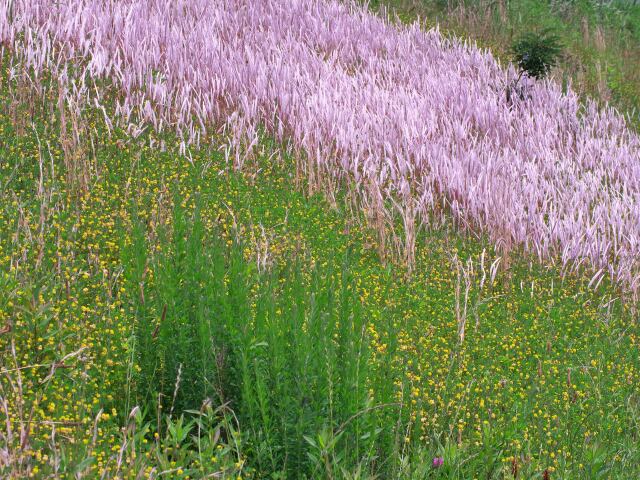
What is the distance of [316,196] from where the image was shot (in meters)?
5.05

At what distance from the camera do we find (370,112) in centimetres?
646

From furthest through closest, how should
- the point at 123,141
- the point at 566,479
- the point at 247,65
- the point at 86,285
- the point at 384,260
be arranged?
the point at 247,65 → the point at 123,141 → the point at 384,260 → the point at 86,285 → the point at 566,479

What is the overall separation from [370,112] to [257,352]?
3.89 metres

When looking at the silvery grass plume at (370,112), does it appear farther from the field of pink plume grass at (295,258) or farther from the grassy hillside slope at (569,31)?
the grassy hillside slope at (569,31)

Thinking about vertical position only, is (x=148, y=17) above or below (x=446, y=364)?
above

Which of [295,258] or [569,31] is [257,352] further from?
[569,31]

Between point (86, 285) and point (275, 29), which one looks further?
point (275, 29)

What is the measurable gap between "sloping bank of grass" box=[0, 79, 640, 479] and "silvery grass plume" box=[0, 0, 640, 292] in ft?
2.37

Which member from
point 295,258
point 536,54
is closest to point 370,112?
point 536,54

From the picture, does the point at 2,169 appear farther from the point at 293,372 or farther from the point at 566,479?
the point at 566,479

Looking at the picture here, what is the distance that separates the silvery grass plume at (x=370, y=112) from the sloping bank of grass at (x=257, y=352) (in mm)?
724

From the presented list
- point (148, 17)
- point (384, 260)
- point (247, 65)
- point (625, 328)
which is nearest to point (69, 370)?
point (384, 260)

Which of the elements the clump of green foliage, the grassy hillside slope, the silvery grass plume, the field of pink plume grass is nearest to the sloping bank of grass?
the field of pink plume grass

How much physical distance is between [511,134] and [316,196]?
2.82 meters
